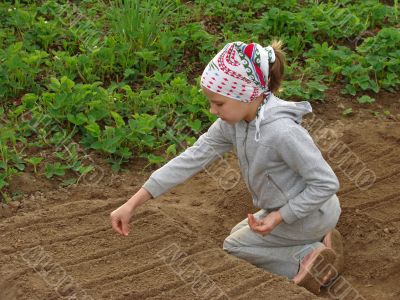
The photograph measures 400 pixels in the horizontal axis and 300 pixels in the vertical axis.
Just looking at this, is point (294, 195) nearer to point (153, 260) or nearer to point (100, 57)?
point (153, 260)

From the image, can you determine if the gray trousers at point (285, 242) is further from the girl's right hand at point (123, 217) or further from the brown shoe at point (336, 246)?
the girl's right hand at point (123, 217)

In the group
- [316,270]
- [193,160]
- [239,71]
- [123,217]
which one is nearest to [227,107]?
[239,71]

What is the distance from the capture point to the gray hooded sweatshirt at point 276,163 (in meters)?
3.27

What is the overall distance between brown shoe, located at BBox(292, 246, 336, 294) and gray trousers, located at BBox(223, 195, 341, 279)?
6 cm

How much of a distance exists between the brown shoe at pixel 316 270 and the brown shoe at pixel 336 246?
6 centimetres

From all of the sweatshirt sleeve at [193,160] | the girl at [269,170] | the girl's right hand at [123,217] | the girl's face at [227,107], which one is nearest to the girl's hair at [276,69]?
the girl at [269,170]

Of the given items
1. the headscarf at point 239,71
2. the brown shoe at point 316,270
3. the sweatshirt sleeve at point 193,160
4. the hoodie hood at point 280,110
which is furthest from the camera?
the brown shoe at point 316,270

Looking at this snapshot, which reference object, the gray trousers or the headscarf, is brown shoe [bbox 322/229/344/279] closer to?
the gray trousers

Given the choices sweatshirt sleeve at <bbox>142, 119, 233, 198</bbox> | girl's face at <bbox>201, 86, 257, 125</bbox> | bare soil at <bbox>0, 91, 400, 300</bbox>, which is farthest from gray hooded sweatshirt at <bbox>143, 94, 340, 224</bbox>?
bare soil at <bbox>0, 91, 400, 300</bbox>

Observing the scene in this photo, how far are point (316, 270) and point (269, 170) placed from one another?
0.58 metres

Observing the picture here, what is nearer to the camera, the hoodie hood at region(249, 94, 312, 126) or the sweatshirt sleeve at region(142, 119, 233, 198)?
the hoodie hood at region(249, 94, 312, 126)

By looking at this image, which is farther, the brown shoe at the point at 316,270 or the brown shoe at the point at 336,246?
the brown shoe at the point at 336,246

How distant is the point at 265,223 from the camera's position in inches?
131

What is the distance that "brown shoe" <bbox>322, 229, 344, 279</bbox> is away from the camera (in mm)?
3731
